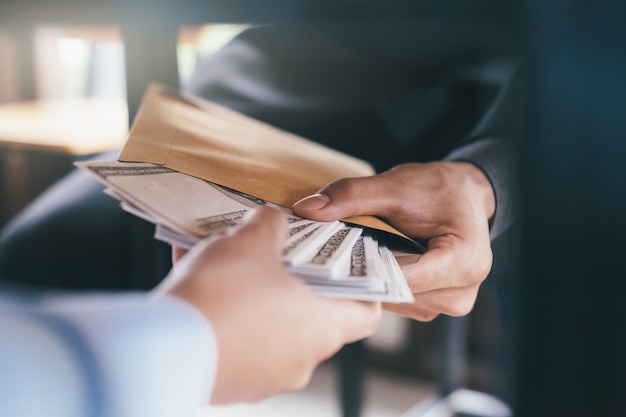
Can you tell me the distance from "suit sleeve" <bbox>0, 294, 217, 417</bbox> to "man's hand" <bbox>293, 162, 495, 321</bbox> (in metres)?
0.17

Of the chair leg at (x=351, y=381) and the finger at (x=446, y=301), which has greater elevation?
the finger at (x=446, y=301)

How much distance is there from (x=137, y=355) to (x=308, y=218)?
0.63 feet

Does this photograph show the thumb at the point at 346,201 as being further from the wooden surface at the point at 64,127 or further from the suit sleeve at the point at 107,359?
the wooden surface at the point at 64,127

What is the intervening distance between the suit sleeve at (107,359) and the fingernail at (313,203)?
0.52ft

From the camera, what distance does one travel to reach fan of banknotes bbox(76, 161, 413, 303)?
35 centimetres

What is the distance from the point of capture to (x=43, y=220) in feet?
2.68

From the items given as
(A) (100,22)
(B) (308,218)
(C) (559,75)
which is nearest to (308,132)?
(A) (100,22)

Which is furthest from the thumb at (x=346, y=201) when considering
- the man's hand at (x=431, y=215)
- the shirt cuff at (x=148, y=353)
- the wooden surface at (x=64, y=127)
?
the wooden surface at (x=64, y=127)

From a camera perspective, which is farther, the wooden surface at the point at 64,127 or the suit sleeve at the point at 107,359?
the wooden surface at the point at 64,127

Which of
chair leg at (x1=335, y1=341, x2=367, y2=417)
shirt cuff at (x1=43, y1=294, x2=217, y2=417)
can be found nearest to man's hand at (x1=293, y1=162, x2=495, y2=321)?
shirt cuff at (x1=43, y1=294, x2=217, y2=417)

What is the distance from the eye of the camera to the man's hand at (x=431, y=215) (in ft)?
1.48

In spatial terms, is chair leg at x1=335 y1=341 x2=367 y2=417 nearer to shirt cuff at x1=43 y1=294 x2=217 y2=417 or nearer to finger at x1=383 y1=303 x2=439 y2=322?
finger at x1=383 y1=303 x2=439 y2=322

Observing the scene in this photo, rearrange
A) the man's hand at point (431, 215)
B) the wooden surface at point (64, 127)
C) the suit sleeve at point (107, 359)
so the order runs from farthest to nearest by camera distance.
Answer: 1. the wooden surface at point (64, 127)
2. the man's hand at point (431, 215)
3. the suit sleeve at point (107, 359)

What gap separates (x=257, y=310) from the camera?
0.31m
